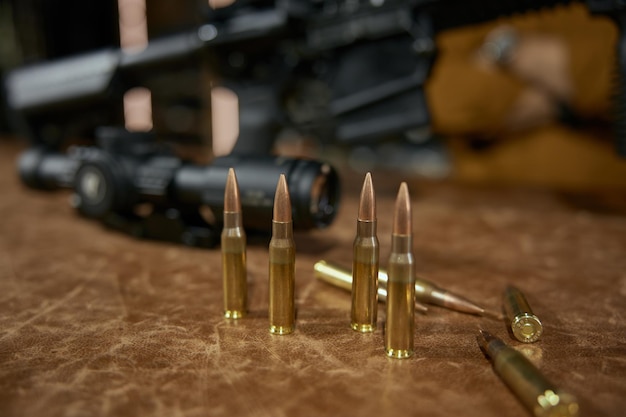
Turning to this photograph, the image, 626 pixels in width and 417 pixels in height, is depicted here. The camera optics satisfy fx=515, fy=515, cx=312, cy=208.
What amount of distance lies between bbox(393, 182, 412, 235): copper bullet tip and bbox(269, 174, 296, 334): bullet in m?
0.18

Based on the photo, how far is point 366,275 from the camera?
80 cm

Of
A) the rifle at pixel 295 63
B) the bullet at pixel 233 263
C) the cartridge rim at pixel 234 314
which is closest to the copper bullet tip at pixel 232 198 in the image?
the bullet at pixel 233 263

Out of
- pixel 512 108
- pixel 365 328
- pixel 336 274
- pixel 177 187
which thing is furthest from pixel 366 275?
pixel 512 108

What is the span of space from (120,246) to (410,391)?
0.91 m

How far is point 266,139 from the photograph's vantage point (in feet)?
5.25

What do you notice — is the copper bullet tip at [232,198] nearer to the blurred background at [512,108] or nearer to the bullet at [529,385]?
the bullet at [529,385]

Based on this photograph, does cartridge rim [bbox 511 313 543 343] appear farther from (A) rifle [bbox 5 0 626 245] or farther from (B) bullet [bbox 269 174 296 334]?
(A) rifle [bbox 5 0 626 245]

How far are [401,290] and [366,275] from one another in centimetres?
10

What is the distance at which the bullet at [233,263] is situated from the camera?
0.86 meters

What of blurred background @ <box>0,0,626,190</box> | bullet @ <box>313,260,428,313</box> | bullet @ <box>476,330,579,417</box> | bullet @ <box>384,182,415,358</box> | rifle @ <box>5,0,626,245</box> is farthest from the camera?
blurred background @ <box>0,0,626,190</box>

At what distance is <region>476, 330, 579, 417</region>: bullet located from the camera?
0.55 meters

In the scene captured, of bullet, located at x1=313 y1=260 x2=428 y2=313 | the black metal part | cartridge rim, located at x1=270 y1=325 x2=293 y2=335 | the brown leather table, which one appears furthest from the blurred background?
cartridge rim, located at x1=270 y1=325 x2=293 y2=335

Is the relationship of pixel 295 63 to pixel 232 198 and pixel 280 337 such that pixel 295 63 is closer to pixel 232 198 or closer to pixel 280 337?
pixel 232 198

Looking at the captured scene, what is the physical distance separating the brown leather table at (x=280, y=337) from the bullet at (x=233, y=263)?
0.03 metres
